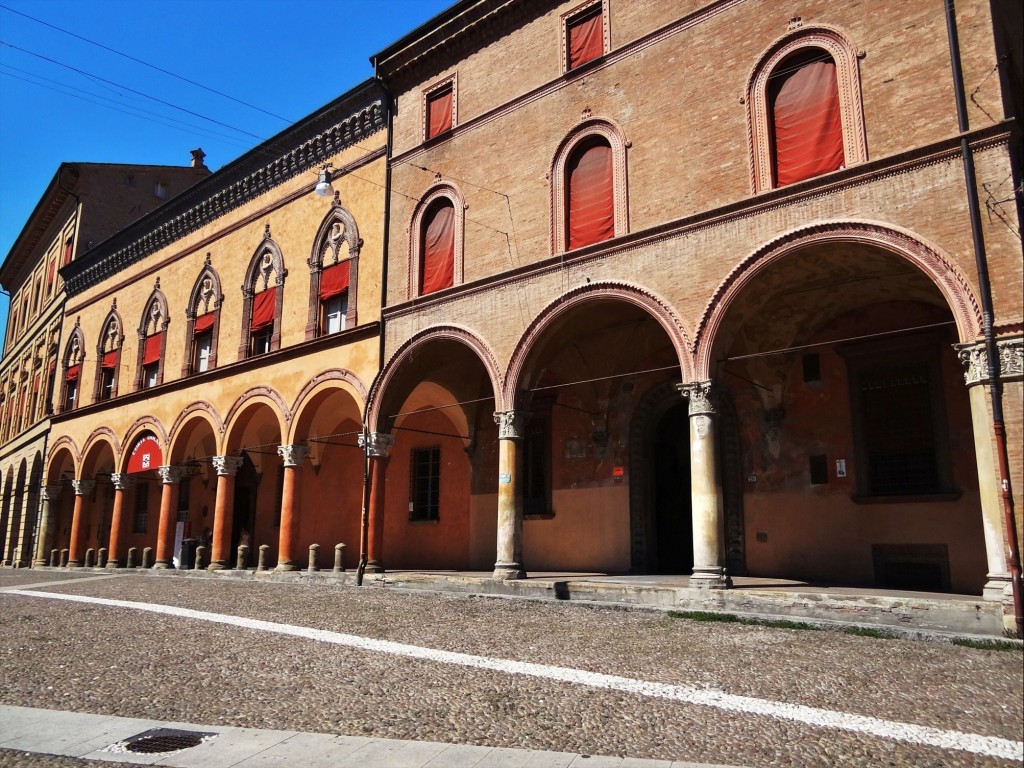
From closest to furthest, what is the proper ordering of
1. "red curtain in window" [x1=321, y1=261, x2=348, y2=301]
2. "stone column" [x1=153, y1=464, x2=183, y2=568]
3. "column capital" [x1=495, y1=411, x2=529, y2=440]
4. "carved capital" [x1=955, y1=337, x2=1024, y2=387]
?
"carved capital" [x1=955, y1=337, x2=1024, y2=387]
"column capital" [x1=495, y1=411, x2=529, y2=440]
"red curtain in window" [x1=321, y1=261, x2=348, y2=301]
"stone column" [x1=153, y1=464, x2=183, y2=568]

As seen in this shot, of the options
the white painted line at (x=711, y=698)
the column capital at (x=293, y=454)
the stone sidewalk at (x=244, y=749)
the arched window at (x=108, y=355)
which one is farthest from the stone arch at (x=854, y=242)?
the arched window at (x=108, y=355)

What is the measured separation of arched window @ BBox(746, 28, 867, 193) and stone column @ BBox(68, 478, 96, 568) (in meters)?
25.2

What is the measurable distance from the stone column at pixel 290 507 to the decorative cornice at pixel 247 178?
7.48 meters

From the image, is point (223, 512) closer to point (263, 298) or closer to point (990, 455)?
point (263, 298)

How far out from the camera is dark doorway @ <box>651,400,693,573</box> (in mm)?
15906

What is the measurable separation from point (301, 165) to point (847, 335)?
14479mm

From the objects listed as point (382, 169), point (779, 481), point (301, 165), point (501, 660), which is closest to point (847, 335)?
point (779, 481)

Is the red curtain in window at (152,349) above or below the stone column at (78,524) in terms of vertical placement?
above

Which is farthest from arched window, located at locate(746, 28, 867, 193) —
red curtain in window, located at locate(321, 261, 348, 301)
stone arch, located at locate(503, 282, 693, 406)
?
red curtain in window, located at locate(321, 261, 348, 301)

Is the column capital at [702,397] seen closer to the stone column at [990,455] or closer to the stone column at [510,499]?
the stone column at [990,455]

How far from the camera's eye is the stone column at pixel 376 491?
16766mm

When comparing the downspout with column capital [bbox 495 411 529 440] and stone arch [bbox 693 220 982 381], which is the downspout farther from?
column capital [bbox 495 411 529 440]

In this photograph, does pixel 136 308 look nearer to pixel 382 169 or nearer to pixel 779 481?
pixel 382 169

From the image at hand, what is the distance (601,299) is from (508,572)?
5051 millimetres
